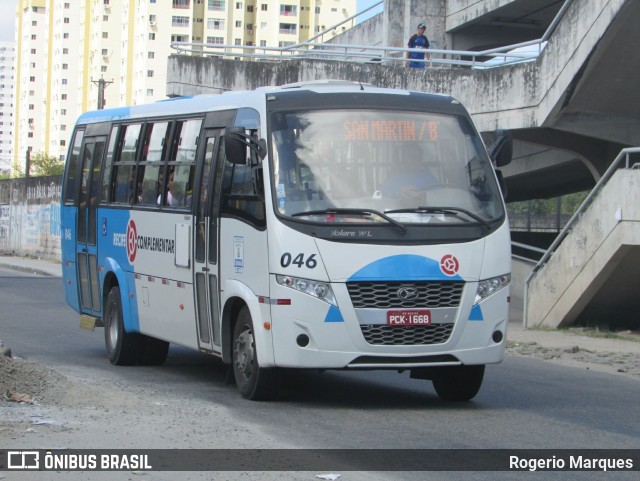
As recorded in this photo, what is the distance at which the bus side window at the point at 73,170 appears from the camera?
16.4 meters

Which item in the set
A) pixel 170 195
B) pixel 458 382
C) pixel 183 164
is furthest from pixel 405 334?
pixel 170 195

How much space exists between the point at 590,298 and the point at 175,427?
13.5m

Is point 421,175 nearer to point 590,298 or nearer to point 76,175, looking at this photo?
point 76,175

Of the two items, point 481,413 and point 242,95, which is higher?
point 242,95

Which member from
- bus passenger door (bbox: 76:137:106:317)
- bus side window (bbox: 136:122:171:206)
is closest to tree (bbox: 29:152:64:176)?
bus passenger door (bbox: 76:137:106:317)

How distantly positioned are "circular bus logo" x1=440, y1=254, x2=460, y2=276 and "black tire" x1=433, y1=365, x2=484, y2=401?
1163 mm

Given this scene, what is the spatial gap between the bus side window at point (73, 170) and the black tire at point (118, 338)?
2.07 m

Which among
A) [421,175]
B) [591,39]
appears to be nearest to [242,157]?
[421,175]

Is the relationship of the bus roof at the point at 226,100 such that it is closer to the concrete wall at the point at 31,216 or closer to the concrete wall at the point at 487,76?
the concrete wall at the point at 487,76

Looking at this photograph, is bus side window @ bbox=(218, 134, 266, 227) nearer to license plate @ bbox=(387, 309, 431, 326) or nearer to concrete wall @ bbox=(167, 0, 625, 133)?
license plate @ bbox=(387, 309, 431, 326)

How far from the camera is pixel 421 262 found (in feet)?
34.2

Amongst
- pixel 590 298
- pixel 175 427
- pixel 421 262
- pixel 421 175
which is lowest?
pixel 590 298

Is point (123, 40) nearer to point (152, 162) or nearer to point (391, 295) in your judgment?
point (152, 162)

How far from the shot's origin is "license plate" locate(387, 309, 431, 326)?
10312 millimetres
